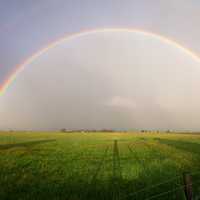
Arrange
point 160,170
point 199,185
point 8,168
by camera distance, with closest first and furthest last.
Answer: point 199,185
point 160,170
point 8,168

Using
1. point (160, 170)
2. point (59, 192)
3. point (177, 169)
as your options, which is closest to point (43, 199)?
point (59, 192)

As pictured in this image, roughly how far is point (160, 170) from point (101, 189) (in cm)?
572

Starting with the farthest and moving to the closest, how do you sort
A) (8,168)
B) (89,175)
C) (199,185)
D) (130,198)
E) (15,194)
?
1. (8,168)
2. (89,175)
3. (199,185)
4. (15,194)
5. (130,198)

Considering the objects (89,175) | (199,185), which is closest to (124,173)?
(89,175)

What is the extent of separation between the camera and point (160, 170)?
1441 centimetres

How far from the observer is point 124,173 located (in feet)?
44.4

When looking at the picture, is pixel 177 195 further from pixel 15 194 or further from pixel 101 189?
pixel 15 194

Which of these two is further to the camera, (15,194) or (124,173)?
(124,173)

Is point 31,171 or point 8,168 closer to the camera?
point 31,171

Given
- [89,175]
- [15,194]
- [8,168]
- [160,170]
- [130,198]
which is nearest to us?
[130,198]

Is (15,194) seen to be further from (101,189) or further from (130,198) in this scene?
(130,198)

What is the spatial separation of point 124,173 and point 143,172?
1.28m

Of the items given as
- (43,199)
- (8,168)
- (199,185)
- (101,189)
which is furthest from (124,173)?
(8,168)

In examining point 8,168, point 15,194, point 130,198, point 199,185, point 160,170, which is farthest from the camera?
point 8,168
